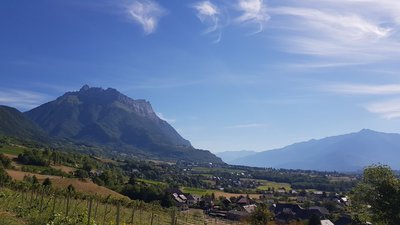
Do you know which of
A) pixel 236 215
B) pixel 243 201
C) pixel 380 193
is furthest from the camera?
pixel 243 201

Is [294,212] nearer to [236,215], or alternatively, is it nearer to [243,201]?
[243,201]

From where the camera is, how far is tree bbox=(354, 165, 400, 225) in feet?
87.1

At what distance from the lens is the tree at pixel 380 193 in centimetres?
2655

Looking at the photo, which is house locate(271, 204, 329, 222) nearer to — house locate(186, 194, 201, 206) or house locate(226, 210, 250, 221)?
house locate(226, 210, 250, 221)

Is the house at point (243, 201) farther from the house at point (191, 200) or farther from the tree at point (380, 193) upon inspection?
the tree at point (380, 193)

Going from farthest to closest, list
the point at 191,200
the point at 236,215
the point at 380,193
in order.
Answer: the point at 191,200, the point at 236,215, the point at 380,193

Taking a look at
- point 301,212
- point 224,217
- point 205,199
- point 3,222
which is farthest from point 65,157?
point 3,222

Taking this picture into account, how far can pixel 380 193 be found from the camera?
2766 centimetres

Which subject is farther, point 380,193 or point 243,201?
point 243,201

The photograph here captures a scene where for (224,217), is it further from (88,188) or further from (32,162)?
(32,162)

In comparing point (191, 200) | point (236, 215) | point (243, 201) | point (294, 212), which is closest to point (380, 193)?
point (236, 215)

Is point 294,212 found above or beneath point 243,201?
beneath

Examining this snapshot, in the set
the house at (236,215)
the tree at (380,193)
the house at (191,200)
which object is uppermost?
the tree at (380,193)

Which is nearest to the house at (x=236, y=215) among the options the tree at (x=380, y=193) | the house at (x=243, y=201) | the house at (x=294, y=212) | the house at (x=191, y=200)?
the house at (x=294, y=212)
